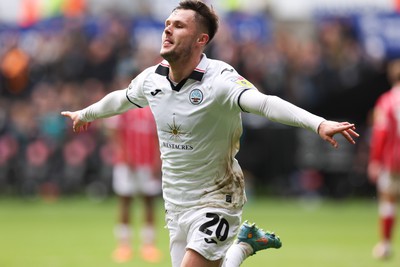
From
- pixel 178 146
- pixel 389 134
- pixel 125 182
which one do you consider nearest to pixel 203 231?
pixel 178 146

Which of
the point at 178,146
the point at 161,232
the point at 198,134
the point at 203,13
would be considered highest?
the point at 203,13

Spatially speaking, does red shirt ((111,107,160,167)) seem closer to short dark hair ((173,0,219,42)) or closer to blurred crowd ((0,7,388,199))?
short dark hair ((173,0,219,42))

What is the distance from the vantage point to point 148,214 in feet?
49.1

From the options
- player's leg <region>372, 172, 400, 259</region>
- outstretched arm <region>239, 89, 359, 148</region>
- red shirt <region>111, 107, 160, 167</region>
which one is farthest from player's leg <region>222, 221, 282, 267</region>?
red shirt <region>111, 107, 160, 167</region>

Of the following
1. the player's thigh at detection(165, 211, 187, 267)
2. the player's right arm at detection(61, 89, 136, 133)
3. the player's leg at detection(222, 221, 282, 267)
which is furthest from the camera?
the player's leg at detection(222, 221, 282, 267)

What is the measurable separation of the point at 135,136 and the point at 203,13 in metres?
7.21

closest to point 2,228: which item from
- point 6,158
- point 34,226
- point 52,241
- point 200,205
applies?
point 34,226

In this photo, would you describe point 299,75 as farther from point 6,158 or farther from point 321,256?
point 321,256

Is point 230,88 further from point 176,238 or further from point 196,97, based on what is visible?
point 176,238

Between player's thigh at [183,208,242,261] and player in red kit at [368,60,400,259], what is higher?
player's thigh at [183,208,242,261]

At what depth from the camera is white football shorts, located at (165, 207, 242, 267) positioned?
26.7 feet

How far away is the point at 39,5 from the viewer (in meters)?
29.2

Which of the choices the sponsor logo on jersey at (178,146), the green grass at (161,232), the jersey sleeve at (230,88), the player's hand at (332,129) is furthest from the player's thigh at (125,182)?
the player's hand at (332,129)

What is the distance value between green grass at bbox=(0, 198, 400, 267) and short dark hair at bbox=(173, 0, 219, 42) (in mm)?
5616
